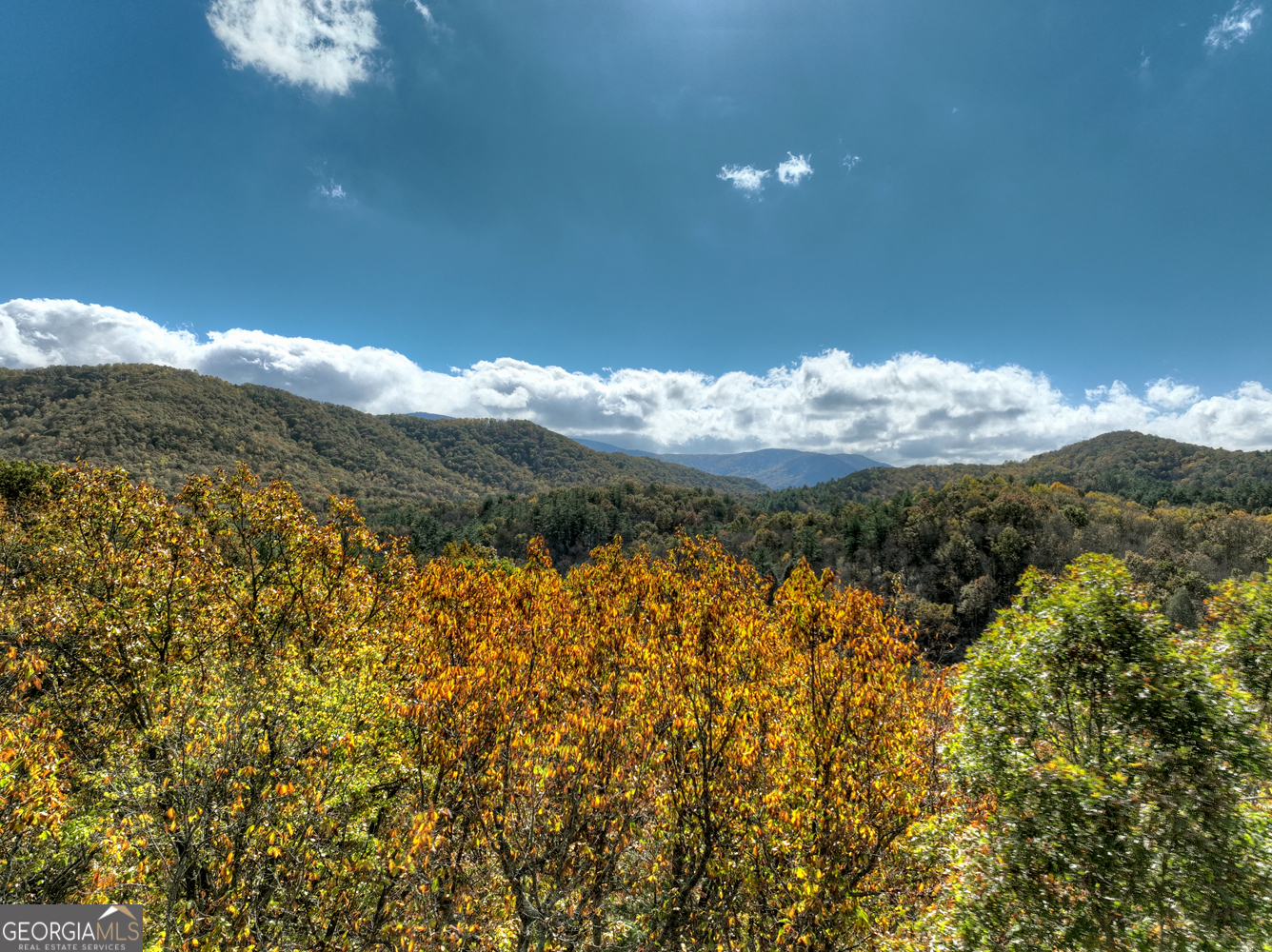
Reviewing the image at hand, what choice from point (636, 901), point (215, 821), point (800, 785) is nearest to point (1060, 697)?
point (800, 785)

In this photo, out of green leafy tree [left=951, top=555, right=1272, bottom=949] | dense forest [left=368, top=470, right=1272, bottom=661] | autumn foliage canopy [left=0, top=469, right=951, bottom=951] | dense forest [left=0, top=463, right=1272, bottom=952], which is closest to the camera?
green leafy tree [left=951, top=555, right=1272, bottom=949]

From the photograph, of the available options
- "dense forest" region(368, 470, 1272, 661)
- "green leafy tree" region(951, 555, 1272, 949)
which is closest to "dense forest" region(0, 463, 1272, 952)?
"green leafy tree" region(951, 555, 1272, 949)

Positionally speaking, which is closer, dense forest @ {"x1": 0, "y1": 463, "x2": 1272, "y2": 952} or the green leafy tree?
the green leafy tree

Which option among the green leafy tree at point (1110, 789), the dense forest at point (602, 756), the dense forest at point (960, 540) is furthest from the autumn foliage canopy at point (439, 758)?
the dense forest at point (960, 540)

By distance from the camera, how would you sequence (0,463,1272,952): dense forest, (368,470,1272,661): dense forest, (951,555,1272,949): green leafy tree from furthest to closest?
(368,470,1272,661): dense forest, (0,463,1272,952): dense forest, (951,555,1272,949): green leafy tree

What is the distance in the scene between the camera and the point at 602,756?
12289 millimetres

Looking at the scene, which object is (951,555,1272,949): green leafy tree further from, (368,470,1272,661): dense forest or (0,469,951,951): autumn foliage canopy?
(368,470,1272,661): dense forest

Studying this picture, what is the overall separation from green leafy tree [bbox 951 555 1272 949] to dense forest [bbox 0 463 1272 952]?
0.04 metres

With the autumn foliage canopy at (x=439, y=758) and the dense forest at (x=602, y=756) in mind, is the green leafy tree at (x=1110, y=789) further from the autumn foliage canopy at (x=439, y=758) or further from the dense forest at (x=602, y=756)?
the autumn foliage canopy at (x=439, y=758)

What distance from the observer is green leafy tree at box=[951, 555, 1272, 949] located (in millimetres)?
7004

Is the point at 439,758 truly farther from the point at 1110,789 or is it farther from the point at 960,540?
the point at 960,540

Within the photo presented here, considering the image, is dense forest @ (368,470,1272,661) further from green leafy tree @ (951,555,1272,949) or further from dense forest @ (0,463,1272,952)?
green leafy tree @ (951,555,1272,949)

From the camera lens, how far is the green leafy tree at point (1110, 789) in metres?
7.00

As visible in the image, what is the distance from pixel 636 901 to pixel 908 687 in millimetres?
10779
